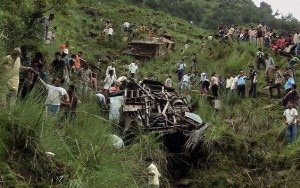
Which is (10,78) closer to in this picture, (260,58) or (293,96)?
(293,96)

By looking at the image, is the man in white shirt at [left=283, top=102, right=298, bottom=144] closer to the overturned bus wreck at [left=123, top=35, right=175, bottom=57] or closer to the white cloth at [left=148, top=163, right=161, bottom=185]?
the white cloth at [left=148, top=163, right=161, bottom=185]

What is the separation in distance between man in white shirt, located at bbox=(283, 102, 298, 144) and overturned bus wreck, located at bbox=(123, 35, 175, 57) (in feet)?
52.6

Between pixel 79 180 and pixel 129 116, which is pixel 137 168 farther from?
pixel 129 116

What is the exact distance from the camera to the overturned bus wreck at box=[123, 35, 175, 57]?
3017 centimetres

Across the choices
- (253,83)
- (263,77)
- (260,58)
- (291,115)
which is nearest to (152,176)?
(291,115)

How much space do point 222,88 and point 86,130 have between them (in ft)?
39.5

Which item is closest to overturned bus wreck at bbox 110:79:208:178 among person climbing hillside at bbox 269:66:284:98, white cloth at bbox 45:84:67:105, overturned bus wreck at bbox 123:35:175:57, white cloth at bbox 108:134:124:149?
white cloth at bbox 45:84:67:105

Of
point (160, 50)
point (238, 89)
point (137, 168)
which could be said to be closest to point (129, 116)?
point (137, 168)

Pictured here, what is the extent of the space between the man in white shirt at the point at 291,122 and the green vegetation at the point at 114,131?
313 millimetres

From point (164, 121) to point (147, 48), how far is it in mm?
17222

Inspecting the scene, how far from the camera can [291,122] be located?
1455cm

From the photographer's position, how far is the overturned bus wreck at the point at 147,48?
99.0 feet

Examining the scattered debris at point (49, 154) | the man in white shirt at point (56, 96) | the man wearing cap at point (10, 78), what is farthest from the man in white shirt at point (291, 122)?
the scattered debris at point (49, 154)

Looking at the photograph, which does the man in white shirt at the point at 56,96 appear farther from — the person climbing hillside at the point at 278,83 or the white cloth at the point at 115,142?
the person climbing hillside at the point at 278,83
